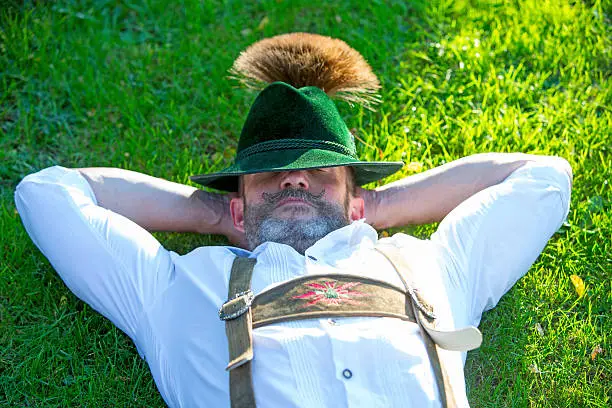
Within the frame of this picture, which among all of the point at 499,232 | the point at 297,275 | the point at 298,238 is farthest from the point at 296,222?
the point at 499,232

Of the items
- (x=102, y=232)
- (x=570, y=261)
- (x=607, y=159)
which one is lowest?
(x=570, y=261)

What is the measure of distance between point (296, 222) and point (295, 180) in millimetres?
201

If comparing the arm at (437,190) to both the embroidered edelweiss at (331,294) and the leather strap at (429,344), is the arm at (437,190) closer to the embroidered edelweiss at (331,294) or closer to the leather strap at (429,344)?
the leather strap at (429,344)

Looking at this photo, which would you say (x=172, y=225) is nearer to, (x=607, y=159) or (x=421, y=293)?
(x=421, y=293)

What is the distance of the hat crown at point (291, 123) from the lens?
11.7 ft

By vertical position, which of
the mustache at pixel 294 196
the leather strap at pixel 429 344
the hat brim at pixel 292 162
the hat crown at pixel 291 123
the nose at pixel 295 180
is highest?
the hat crown at pixel 291 123

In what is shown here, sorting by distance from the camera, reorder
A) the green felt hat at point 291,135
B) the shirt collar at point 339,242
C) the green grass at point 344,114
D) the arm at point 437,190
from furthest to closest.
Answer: the arm at point 437,190 < the green grass at point 344,114 < the green felt hat at point 291,135 < the shirt collar at point 339,242

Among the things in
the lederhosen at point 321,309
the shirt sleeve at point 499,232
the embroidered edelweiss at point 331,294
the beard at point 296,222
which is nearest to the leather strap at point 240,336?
the lederhosen at point 321,309

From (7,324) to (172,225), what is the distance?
964mm

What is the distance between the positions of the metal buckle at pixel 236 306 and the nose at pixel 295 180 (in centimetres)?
67

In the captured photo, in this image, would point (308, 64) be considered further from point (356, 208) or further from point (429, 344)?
point (429, 344)

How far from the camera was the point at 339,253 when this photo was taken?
3387 mm

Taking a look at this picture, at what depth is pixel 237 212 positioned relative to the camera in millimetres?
3861

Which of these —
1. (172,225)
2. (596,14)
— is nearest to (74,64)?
(172,225)
